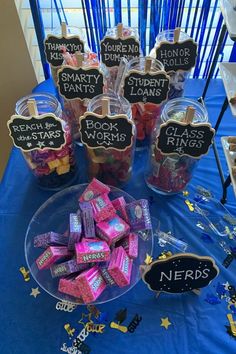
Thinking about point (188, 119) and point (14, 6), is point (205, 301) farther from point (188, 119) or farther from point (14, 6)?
point (14, 6)

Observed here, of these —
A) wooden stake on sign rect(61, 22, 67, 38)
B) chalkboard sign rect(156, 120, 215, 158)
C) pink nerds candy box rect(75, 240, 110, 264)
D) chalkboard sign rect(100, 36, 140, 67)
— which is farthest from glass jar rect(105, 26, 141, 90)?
pink nerds candy box rect(75, 240, 110, 264)

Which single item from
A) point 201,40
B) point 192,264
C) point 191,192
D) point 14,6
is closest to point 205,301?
point 192,264

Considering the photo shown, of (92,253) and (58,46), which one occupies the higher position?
(58,46)

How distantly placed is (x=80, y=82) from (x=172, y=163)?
0.35m

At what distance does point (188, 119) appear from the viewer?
780 millimetres

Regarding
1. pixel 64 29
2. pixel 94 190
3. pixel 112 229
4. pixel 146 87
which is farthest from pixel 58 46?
pixel 112 229

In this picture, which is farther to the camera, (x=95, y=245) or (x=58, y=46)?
(x=58, y=46)

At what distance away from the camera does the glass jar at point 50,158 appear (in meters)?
0.89

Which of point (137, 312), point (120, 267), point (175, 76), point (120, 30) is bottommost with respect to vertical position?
point (137, 312)

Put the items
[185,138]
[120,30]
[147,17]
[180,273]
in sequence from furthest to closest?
[147,17], [120,30], [185,138], [180,273]

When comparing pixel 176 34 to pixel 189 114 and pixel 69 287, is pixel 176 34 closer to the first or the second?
pixel 189 114

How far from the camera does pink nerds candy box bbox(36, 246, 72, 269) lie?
752mm

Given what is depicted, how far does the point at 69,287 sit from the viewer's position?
72 cm

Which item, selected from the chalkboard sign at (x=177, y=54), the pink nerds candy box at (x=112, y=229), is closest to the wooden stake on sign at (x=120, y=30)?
the chalkboard sign at (x=177, y=54)
